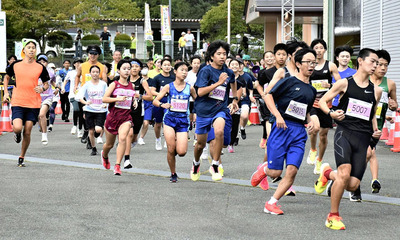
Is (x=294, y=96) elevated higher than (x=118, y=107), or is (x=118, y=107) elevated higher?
(x=294, y=96)

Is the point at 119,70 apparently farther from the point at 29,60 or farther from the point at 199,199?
the point at 199,199

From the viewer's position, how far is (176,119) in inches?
417

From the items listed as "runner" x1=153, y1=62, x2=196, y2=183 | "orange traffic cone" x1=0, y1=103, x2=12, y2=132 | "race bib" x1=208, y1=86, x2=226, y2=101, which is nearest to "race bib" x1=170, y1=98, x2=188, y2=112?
"runner" x1=153, y1=62, x2=196, y2=183

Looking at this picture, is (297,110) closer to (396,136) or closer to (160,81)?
(160,81)

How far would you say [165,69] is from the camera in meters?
14.1

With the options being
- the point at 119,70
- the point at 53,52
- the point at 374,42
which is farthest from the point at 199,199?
the point at 53,52

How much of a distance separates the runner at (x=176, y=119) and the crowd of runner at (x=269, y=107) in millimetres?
14

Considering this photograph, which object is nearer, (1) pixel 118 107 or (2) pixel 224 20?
(1) pixel 118 107

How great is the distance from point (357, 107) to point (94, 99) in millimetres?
7547

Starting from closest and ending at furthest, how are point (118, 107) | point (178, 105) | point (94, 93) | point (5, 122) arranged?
point (178, 105)
point (118, 107)
point (94, 93)
point (5, 122)

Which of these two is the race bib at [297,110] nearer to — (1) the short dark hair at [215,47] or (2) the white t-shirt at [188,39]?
(1) the short dark hair at [215,47]

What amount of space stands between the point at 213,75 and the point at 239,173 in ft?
6.27

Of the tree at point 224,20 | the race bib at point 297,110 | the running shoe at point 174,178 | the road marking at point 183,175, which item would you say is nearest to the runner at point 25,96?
the road marking at point 183,175

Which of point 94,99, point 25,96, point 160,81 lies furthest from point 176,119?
point 94,99
